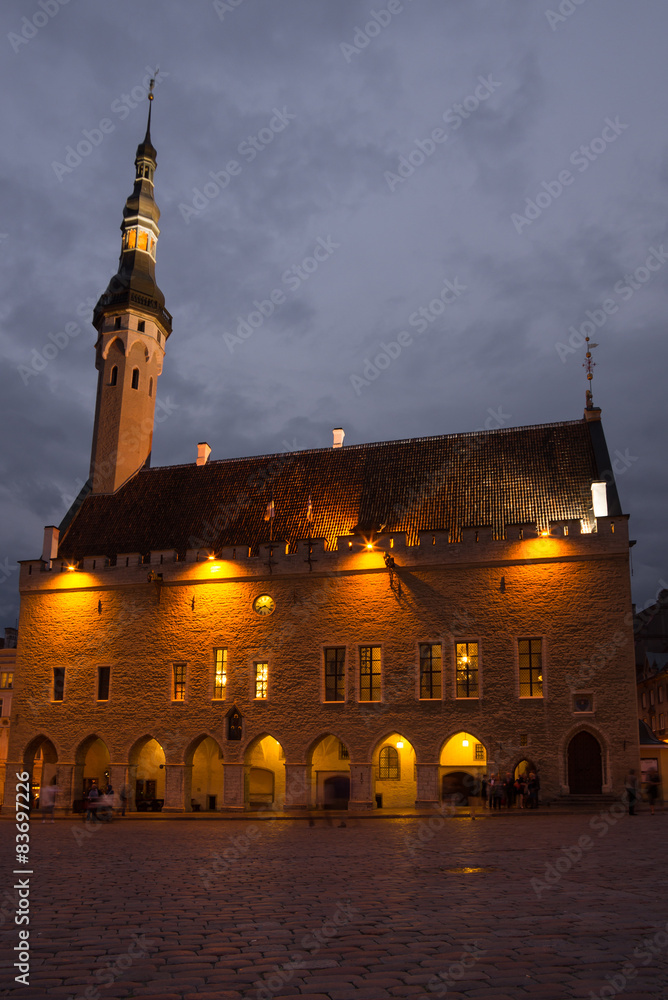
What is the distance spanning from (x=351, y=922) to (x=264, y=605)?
75.7ft

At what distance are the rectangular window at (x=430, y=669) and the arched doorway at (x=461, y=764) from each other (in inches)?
68.6

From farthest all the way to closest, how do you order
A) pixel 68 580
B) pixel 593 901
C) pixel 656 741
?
pixel 68 580
pixel 656 741
pixel 593 901

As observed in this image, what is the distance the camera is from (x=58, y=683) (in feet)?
109

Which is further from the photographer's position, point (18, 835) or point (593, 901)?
point (18, 835)

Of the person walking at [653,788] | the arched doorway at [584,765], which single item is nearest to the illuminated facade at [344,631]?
the arched doorway at [584,765]

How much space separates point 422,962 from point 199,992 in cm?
170

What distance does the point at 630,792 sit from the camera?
23.4 metres

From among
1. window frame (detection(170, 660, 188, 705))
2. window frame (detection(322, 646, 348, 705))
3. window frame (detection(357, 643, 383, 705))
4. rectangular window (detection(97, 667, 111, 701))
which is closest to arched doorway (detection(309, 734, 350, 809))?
window frame (detection(322, 646, 348, 705))

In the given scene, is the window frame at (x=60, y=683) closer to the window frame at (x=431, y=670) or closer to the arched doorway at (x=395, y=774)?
the arched doorway at (x=395, y=774)

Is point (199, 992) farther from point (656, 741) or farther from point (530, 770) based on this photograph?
point (656, 741)


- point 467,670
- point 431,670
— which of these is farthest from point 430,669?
point 467,670

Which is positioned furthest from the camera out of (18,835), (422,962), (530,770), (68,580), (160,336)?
(160,336)

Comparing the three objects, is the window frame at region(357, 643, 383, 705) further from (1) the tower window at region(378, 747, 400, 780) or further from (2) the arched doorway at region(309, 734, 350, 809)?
(1) the tower window at region(378, 747, 400, 780)

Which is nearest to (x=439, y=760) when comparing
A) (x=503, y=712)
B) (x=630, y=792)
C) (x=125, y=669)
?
(x=503, y=712)
